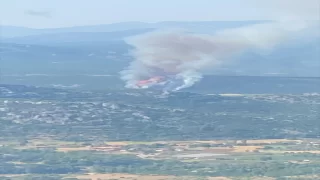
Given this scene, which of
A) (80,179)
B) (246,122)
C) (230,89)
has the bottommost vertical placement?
(80,179)

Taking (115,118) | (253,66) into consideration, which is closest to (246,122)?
(115,118)

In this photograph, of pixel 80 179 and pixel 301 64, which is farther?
pixel 301 64

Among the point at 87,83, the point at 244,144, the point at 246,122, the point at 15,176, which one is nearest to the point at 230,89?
the point at 87,83

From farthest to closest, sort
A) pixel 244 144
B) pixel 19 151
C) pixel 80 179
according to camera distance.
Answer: pixel 244 144 → pixel 19 151 → pixel 80 179

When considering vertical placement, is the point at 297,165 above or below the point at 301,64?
below

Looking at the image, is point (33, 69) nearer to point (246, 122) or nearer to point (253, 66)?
point (253, 66)

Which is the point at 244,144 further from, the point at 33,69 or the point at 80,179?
the point at 33,69

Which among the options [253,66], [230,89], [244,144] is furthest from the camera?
[253,66]

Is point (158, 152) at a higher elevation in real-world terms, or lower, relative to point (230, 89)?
lower

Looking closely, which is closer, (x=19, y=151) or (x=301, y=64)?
(x=19, y=151)
